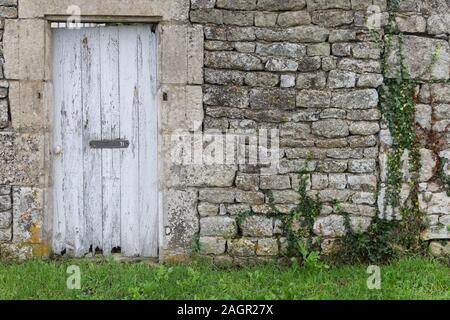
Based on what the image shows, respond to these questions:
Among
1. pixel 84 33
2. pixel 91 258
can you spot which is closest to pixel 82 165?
pixel 91 258

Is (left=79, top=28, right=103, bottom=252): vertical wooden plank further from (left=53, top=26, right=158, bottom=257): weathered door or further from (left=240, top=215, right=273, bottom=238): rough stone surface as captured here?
(left=240, top=215, right=273, bottom=238): rough stone surface

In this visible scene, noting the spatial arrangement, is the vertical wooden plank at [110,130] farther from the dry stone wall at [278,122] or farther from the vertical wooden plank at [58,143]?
the dry stone wall at [278,122]

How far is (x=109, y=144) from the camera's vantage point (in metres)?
5.82

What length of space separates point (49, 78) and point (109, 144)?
32.8 inches

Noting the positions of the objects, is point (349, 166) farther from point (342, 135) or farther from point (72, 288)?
point (72, 288)

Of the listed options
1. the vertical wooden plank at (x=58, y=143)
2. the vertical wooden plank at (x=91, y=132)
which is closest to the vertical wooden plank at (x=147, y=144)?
the vertical wooden plank at (x=91, y=132)

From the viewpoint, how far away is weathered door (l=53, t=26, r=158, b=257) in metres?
5.77

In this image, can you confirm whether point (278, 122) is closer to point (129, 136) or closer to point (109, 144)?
point (129, 136)

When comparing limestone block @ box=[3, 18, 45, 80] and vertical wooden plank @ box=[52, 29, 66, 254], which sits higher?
limestone block @ box=[3, 18, 45, 80]

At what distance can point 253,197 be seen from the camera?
5707 mm

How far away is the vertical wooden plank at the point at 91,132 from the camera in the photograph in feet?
18.9

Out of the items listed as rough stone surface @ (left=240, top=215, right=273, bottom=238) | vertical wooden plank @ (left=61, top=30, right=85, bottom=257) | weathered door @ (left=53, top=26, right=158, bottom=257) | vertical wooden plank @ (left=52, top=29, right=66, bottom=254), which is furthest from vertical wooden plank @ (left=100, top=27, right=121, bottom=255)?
rough stone surface @ (left=240, top=215, right=273, bottom=238)

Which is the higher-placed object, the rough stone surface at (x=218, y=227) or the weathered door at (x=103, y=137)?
the weathered door at (x=103, y=137)

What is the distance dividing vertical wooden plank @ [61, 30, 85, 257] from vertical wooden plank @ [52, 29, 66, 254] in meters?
0.03
